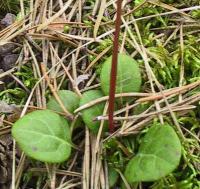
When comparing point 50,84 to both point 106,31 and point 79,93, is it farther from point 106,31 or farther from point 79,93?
point 106,31

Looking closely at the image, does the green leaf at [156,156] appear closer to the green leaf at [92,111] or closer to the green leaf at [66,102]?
the green leaf at [92,111]

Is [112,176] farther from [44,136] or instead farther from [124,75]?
[124,75]

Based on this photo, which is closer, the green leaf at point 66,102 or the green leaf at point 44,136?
the green leaf at point 44,136

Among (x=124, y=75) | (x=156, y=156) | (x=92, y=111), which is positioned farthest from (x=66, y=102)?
(x=156, y=156)

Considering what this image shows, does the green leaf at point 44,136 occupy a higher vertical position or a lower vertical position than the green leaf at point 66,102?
lower

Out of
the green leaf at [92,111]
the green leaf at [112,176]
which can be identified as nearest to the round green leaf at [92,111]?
the green leaf at [92,111]

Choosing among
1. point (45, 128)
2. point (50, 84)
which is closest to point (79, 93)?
point (50, 84)
